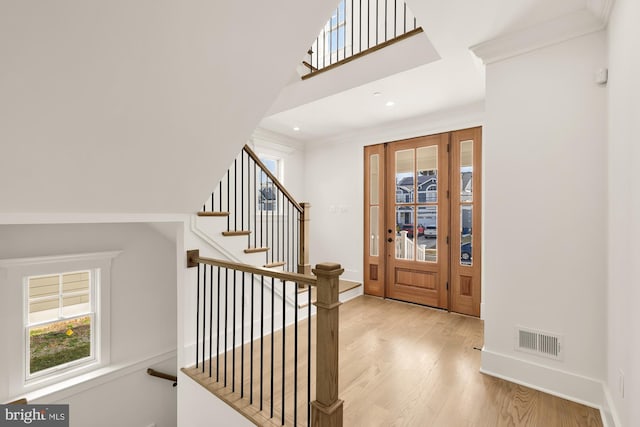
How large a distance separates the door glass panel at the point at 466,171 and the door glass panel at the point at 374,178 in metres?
1.16

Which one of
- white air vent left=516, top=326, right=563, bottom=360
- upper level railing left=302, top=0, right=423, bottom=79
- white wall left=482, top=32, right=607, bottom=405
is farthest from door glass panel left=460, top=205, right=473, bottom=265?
upper level railing left=302, top=0, right=423, bottom=79

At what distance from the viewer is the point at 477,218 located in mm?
3502

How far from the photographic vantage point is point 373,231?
449 cm

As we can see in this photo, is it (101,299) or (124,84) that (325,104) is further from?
(101,299)

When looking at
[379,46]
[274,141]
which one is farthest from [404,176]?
[274,141]

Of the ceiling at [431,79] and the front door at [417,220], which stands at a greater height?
the ceiling at [431,79]

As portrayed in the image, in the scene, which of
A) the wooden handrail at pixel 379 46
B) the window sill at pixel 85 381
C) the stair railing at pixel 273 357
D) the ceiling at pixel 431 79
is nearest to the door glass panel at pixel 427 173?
the ceiling at pixel 431 79

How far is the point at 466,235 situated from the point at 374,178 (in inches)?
59.7

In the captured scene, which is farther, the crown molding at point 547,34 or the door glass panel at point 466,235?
the door glass panel at point 466,235

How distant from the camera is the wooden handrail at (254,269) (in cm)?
165

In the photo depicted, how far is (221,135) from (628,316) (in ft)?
7.94

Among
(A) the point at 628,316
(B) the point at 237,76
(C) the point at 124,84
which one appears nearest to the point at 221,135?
(B) the point at 237,76

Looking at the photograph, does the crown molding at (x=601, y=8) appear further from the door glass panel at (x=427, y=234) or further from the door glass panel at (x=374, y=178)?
the door glass panel at (x=374, y=178)

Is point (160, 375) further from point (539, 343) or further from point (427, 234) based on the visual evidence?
point (539, 343)
